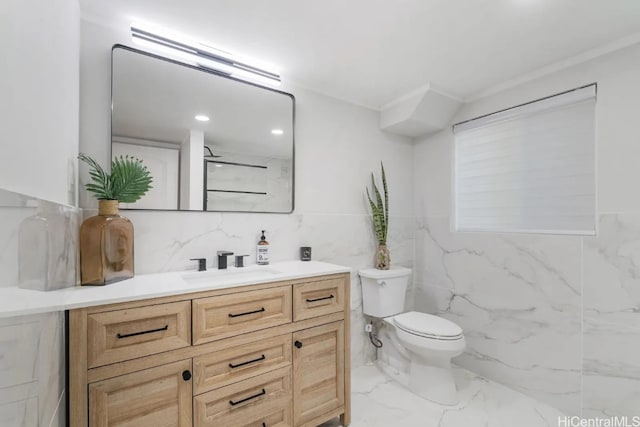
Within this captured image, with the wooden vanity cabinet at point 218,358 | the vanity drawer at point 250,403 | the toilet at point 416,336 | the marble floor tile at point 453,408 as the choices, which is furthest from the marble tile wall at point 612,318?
the vanity drawer at point 250,403

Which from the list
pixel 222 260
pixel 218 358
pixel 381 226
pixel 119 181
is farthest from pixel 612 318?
pixel 119 181

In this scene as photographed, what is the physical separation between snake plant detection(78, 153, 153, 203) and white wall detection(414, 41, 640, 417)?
2.25m

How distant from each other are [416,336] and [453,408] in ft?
1.60

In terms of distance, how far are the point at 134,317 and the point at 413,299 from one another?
7.57 feet

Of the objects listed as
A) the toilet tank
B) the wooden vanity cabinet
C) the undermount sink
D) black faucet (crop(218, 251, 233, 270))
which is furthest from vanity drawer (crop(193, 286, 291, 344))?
the toilet tank

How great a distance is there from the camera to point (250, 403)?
1.38 m

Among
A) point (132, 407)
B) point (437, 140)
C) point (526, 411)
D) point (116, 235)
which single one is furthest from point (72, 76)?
point (526, 411)

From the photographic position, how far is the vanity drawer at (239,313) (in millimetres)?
1250

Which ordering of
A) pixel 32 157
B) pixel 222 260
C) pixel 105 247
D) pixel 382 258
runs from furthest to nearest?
pixel 382 258 → pixel 222 260 → pixel 105 247 → pixel 32 157

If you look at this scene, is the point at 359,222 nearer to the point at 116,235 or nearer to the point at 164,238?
the point at 164,238

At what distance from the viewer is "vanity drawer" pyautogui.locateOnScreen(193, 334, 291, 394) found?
1250 millimetres

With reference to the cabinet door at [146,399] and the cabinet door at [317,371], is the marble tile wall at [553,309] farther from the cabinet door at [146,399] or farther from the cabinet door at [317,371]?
the cabinet door at [146,399]

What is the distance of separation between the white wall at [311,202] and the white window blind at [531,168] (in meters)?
0.52

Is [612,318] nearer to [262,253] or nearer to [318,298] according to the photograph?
[318,298]
